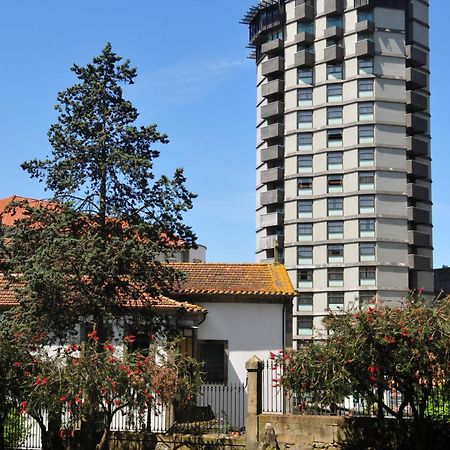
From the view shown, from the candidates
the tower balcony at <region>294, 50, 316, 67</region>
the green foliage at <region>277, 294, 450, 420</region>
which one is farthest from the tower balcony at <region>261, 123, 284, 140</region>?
the green foliage at <region>277, 294, 450, 420</region>

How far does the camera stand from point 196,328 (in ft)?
90.6

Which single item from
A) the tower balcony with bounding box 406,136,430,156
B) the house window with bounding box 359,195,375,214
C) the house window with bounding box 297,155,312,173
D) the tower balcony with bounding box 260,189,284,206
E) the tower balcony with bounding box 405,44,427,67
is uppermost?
the tower balcony with bounding box 405,44,427,67

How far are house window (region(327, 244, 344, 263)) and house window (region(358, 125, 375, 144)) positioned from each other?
Result: 9007mm

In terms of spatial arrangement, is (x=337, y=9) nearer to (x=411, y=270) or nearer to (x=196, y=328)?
(x=411, y=270)

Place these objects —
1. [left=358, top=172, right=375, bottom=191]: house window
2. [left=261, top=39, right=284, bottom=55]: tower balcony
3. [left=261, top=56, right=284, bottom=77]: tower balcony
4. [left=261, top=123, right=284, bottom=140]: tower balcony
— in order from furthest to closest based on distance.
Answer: [left=261, top=39, right=284, bottom=55]: tower balcony
[left=261, top=56, right=284, bottom=77]: tower balcony
[left=261, top=123, right=284, bottom=140]: tower balcony
[left=358, top=172, right=375, bottom=191]: house window

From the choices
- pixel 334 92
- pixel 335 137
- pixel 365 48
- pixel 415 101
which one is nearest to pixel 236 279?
pixel 335 137

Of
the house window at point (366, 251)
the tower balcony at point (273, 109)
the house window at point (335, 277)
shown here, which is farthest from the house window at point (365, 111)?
the house window at point (335, 277)

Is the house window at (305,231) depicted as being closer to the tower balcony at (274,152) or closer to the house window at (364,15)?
the tower balcony at (274,152)

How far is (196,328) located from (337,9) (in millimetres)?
44337

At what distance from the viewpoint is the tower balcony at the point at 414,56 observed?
63.6 meters

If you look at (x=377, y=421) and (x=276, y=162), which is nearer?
(x=377, y=421)

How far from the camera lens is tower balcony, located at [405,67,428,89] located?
63.0 metres

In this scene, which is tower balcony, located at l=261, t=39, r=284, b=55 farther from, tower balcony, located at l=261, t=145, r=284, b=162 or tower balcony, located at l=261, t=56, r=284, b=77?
tower balcony, located at l=261, t=145, r=284, b=162

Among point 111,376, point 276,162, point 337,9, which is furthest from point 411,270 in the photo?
point 111,376
